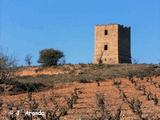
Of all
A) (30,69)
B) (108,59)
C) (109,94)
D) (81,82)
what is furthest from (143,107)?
(108,59)

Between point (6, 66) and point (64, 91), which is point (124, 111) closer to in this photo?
point (64, 91)

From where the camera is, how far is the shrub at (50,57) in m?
60.7

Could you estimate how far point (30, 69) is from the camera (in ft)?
181

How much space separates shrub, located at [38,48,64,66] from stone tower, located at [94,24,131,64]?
6526 millimetres

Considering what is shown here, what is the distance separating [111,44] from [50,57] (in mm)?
11302

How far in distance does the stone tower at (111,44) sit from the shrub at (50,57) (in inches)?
257

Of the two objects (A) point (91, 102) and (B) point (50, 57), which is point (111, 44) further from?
(A) point (91, 102)

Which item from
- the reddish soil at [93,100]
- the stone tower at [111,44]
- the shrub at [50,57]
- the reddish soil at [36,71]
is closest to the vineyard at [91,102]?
the reddish soil at [93,100]

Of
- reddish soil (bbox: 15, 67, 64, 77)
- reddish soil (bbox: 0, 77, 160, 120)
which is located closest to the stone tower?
reddish soil (bbox: 15, 67, 64, 77)

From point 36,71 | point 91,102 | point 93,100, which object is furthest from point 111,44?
point 91,102

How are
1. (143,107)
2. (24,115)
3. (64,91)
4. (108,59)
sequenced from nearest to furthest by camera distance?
(24,115), (143,107), (64,91), (108,59)

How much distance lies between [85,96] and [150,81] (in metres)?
6.71

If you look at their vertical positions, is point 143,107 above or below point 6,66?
below

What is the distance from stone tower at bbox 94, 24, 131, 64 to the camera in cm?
6856
